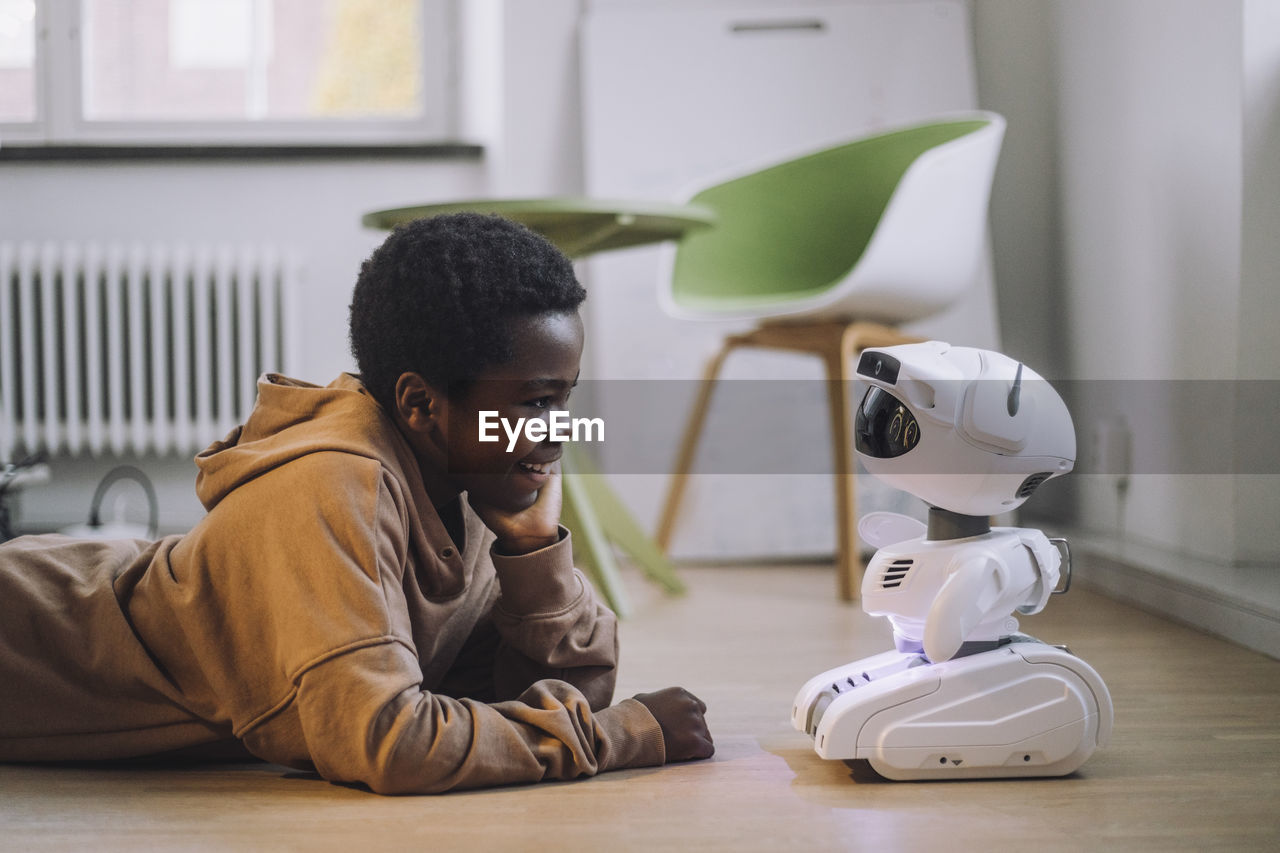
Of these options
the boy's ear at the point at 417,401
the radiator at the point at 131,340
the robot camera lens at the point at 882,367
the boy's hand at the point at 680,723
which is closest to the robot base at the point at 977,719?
the boy's hand at the point at 680,723

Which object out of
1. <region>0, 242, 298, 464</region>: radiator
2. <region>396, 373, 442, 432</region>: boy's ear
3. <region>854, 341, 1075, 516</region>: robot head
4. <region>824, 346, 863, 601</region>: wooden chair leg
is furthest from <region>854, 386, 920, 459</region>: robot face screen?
<region>0, 242, 298, 464</region>: radiator

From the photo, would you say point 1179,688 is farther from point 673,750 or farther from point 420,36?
point 420,36

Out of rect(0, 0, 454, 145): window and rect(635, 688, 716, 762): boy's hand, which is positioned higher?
rect(0, 0, 454, 145): window

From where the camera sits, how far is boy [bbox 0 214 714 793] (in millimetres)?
830

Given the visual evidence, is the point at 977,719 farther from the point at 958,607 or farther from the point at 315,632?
the point at 315,632

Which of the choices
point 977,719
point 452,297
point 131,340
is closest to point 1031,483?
point 977,719

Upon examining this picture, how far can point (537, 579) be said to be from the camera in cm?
97

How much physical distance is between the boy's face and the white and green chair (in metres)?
1.01

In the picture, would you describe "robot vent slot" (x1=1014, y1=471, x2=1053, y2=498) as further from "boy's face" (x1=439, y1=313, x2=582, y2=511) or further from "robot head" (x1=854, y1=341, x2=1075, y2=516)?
"boy's face" (x1=439, y1=313, x2=582, y2=511)

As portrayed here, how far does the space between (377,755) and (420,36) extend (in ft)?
7.63

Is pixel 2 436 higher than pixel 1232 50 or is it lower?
lower

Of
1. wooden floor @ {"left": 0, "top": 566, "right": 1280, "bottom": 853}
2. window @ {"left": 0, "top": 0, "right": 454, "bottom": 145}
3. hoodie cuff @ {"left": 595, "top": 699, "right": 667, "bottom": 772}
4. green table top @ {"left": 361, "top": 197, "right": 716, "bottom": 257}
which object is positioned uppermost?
window @ {"left": 0, "top": 0, "right": 454, "bottom": 145}

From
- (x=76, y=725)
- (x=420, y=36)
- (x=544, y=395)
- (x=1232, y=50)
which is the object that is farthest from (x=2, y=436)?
(x=1232, y=50)

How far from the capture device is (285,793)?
0.91 m
